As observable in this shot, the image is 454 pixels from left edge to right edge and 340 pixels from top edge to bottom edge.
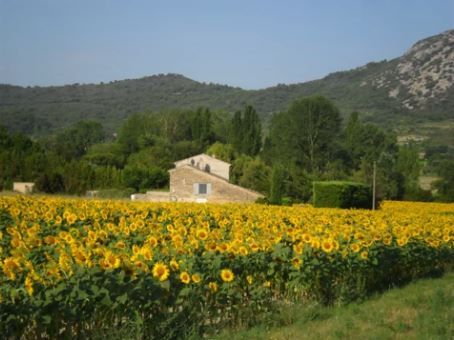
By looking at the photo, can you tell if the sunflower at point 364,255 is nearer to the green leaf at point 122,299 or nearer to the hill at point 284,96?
the green leaf at point 122,299

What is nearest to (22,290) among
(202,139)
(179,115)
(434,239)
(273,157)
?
(434,239)

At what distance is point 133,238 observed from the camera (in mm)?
9180

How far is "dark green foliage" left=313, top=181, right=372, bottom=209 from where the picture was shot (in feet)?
117

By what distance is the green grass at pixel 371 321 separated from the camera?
7.28 meters

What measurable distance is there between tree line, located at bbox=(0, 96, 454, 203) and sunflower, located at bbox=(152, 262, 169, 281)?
36.1 meters

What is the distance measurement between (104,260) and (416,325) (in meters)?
3.87

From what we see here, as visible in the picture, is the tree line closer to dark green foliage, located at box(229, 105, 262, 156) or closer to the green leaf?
dark green foliage, located at box(229, 105, 262, 156)

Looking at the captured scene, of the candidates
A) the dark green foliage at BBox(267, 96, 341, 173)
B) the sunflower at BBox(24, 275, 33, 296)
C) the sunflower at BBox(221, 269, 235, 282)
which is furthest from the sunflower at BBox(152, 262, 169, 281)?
the dark green foliage at BBox(267, 96, 341, 173)

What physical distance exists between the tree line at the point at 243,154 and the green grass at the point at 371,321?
1306 inches

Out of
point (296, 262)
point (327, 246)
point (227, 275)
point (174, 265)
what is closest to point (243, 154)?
point (327, 246)

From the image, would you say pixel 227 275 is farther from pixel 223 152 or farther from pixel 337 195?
pixel 223 152

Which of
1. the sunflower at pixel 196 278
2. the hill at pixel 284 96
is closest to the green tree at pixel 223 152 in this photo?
the hill at pixel 284 96

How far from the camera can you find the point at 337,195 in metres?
35.6

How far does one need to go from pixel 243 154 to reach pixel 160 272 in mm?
70240
